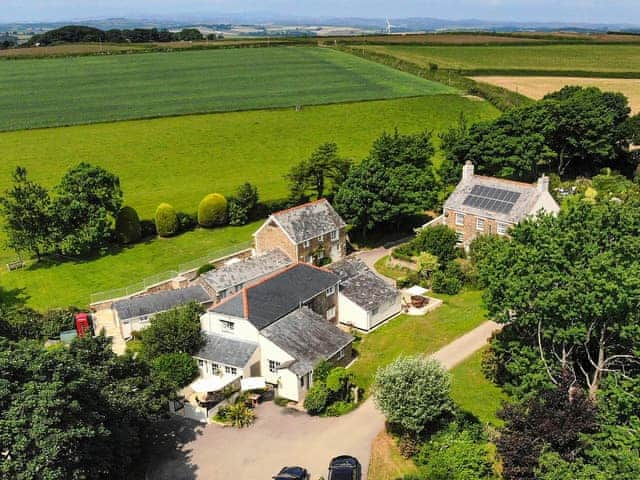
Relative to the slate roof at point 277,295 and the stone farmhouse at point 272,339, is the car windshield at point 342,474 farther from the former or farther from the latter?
the slate roof at point 277,295

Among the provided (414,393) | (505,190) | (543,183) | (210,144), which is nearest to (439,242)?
(505,190)

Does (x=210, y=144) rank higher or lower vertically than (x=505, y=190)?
lower

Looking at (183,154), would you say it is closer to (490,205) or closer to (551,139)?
(490,205)

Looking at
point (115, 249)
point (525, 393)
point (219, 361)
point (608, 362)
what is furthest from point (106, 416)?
point (115, 249)

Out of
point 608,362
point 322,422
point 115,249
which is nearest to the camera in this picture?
point 608,362

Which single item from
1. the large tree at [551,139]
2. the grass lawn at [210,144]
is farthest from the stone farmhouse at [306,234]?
the large tree at [551,139]

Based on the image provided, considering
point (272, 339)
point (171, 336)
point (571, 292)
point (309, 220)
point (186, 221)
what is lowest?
point (186, 221)

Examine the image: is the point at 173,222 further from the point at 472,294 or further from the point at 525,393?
the point at 525,393
